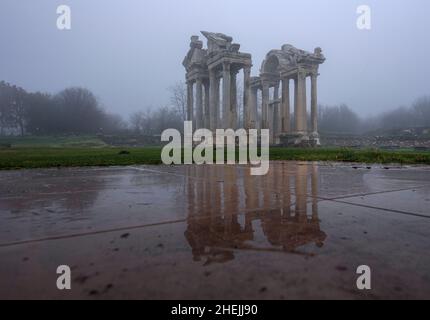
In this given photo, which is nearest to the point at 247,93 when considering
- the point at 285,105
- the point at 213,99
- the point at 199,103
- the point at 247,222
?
the point at 213,99

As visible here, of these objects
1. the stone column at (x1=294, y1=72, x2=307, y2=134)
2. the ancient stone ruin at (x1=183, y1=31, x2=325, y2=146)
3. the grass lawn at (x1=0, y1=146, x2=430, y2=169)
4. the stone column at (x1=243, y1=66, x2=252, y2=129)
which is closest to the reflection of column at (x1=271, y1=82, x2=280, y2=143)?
the ancient stone ruin at (x1=183, y1=31, x2=325, y2=146)

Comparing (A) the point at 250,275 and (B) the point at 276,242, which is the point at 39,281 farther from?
(B) the point at 276,242

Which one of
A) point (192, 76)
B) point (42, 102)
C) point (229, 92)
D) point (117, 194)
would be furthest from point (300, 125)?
point (42, 102)

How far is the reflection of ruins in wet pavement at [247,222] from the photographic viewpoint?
153 centimetres

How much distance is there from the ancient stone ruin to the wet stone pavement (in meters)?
24.1

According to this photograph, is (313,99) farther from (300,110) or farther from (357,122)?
(357,122)

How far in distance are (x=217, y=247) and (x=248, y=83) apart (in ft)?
86.3

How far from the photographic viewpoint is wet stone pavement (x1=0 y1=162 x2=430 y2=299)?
1.10m

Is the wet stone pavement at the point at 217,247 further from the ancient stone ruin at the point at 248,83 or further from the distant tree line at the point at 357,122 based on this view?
the distant tree line at the point at 357,122

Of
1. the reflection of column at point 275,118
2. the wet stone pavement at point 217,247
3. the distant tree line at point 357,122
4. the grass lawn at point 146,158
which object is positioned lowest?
the wet stone pavement at point 217,247

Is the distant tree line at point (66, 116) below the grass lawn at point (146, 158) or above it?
above

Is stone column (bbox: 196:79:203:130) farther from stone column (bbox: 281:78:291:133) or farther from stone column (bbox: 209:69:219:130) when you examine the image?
stone column (bbox: 281:78:291:133)

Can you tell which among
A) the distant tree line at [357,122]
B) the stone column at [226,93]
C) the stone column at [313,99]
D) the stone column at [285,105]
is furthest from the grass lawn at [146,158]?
the distant tree line at [357,122]
